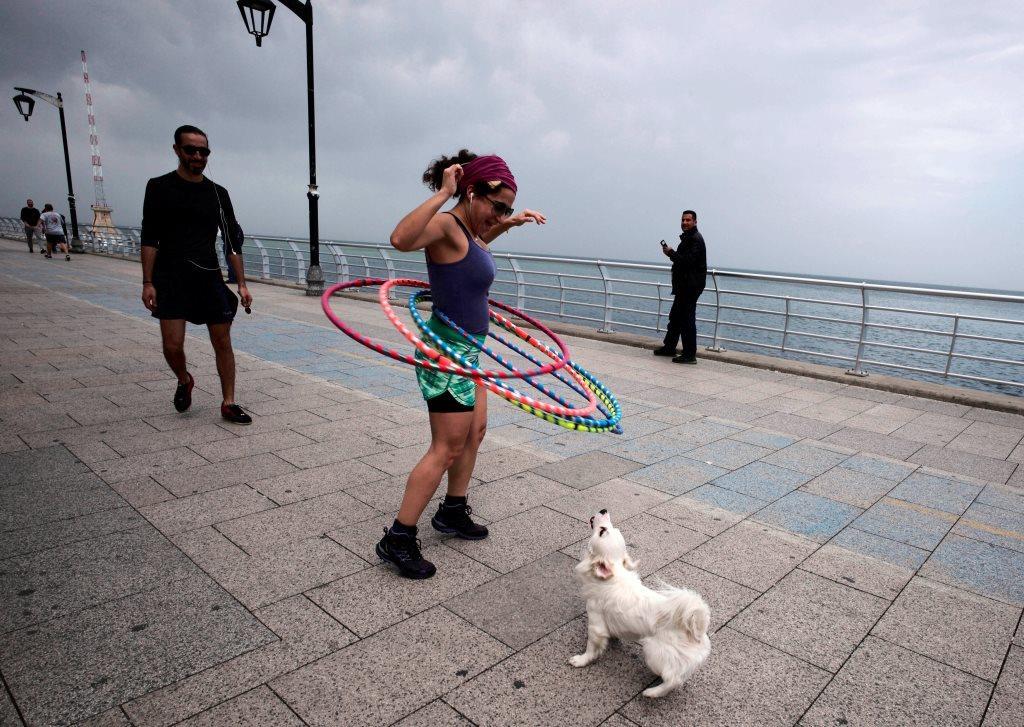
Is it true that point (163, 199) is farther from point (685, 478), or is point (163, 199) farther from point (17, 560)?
point (685, 478)

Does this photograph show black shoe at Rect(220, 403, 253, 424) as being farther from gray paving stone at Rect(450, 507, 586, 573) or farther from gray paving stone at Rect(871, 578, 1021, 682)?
gray paving stone at Rect(871, 578, 1021, 682)

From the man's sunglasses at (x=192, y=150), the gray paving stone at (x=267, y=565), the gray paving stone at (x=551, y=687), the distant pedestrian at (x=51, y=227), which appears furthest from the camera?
the distant pedestrian at (x=51, y=227)

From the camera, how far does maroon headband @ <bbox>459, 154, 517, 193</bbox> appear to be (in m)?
2.76

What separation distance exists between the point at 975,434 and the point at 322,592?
21.8 feet

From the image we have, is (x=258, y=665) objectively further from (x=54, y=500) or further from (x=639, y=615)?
(x=54, y=500)

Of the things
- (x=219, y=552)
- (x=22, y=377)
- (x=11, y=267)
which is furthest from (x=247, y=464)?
(x=11, y=267)

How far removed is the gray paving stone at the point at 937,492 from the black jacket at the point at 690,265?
4.57 m

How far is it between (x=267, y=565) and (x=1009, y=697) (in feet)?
10.8

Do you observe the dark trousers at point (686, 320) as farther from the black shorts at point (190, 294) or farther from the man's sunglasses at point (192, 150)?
the man's sunglasses at point (192, 150)

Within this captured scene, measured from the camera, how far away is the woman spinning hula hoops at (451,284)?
2672 mm

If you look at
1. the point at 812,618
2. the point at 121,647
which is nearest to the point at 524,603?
the point at 812,618

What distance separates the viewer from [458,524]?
349 cm

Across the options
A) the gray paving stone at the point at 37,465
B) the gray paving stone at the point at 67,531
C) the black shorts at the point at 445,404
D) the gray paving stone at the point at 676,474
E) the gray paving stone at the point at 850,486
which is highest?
the black shorts at the point at 445,404

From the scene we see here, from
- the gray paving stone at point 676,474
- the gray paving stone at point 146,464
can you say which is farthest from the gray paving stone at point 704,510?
the gray paving stone at point 146,464
